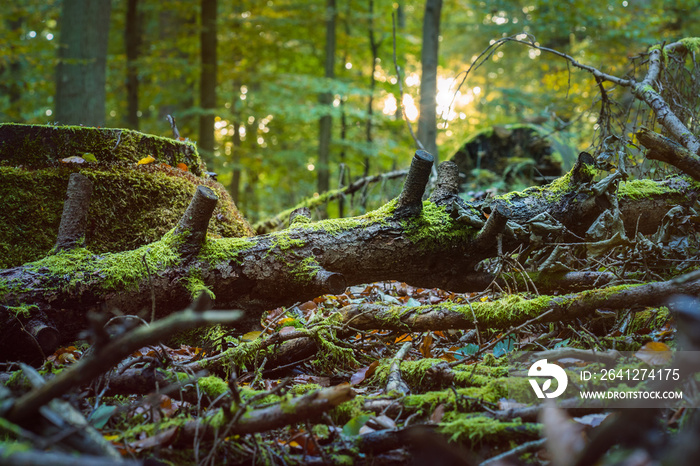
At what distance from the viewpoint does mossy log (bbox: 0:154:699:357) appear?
2.36 meters

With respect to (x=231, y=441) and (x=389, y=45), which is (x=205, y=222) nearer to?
(x=231, y=441)

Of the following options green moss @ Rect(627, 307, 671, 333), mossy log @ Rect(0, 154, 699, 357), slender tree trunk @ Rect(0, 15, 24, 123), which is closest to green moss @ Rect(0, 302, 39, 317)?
mossy log @ Rect(0, 154, 699, 357)

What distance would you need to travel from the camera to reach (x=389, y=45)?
1130 cm

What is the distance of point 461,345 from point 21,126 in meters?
3.47

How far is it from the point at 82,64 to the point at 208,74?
2925mm

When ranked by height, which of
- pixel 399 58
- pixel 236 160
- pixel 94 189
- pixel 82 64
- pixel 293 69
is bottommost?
pixel 236 160

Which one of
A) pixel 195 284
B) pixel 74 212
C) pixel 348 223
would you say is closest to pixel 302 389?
pixel 195 284

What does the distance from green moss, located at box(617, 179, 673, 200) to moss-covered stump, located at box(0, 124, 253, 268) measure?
3083 mm

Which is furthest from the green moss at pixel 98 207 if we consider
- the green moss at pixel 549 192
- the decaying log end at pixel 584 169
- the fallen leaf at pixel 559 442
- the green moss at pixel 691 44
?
the green moss at pixel 691 44

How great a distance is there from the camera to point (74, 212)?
2648 millimetres

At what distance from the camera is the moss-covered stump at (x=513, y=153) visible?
6.72 metres

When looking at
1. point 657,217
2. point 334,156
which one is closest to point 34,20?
→ point 334,156

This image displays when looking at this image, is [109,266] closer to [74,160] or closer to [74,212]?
[74,212]

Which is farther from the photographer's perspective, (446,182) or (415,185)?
(446,182)
